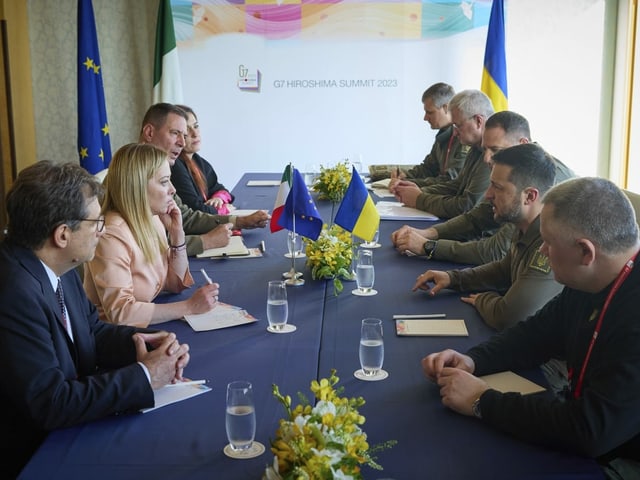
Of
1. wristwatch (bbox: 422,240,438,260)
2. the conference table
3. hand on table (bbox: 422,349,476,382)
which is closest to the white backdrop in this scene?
wristwatch (bbox: 422,240,438,260)

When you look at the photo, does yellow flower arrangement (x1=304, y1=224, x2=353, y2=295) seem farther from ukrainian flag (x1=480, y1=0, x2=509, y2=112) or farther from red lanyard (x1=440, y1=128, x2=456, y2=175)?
ukrainian flag (x1=480, y1=0, x2=509, y2=112)

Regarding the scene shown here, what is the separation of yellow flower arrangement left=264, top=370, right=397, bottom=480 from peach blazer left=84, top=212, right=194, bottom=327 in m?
1.34

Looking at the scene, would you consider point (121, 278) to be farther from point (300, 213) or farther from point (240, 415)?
point (240, 415)

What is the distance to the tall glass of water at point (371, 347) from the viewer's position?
2115mm

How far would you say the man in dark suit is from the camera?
6.07ft

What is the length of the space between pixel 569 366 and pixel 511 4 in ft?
20.7

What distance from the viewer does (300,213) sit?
3.24m

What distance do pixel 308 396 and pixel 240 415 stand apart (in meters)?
0.37

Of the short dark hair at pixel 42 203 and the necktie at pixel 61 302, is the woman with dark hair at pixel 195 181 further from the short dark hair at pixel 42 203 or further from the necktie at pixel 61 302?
the short dark hair at pixel 42 203

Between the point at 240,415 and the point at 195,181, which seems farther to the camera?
the point at 195,181

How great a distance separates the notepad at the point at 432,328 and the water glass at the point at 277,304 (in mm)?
401

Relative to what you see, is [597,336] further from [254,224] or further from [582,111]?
[582,111]

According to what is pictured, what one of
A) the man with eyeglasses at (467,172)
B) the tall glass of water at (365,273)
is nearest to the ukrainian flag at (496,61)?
the man with eyeglasses at (467,172)

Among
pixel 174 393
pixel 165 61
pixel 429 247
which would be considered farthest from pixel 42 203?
pixel 165 61
